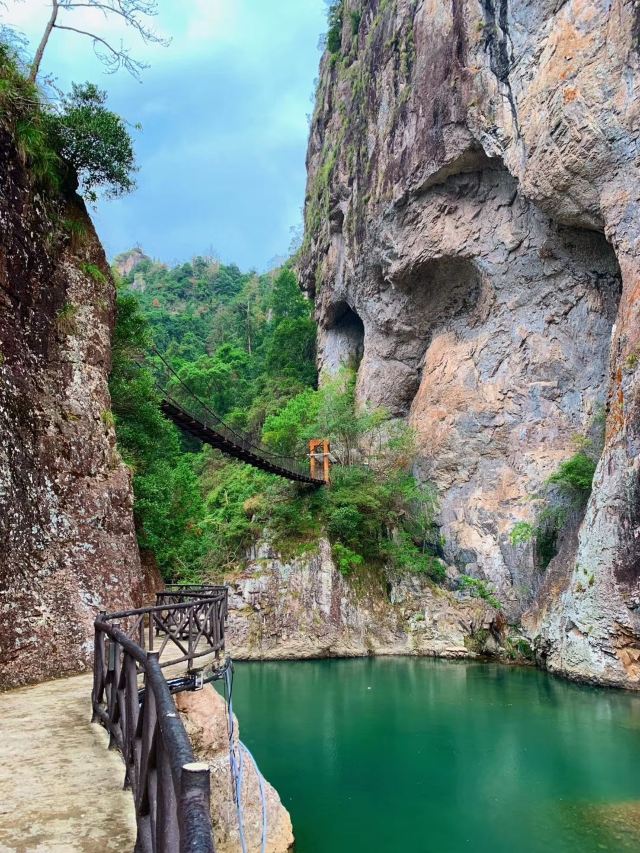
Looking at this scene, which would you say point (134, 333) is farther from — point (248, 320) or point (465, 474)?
point (248, 320)

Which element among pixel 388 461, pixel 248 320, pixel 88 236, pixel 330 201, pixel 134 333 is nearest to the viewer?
pixel 88 236

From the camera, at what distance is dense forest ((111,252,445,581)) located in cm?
966

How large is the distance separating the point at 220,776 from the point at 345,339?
1828 centimetres

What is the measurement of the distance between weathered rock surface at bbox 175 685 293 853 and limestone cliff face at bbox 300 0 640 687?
23.9ft

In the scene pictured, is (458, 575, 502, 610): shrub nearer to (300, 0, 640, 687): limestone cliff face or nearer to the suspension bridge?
(300, 0, 640, 687): limestone cliff face

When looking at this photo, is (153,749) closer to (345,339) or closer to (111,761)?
(111,761)

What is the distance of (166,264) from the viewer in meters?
56.8

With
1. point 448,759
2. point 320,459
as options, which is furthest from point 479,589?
point 448,759

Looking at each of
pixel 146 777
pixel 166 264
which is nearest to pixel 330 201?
pixel 146 777

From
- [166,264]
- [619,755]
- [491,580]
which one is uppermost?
[166,264]

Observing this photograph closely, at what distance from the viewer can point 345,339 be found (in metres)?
21.7

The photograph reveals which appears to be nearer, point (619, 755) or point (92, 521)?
point (92, 521)

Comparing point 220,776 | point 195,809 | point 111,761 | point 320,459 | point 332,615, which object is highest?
point 320,459

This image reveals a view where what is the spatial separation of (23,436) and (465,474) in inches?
476
